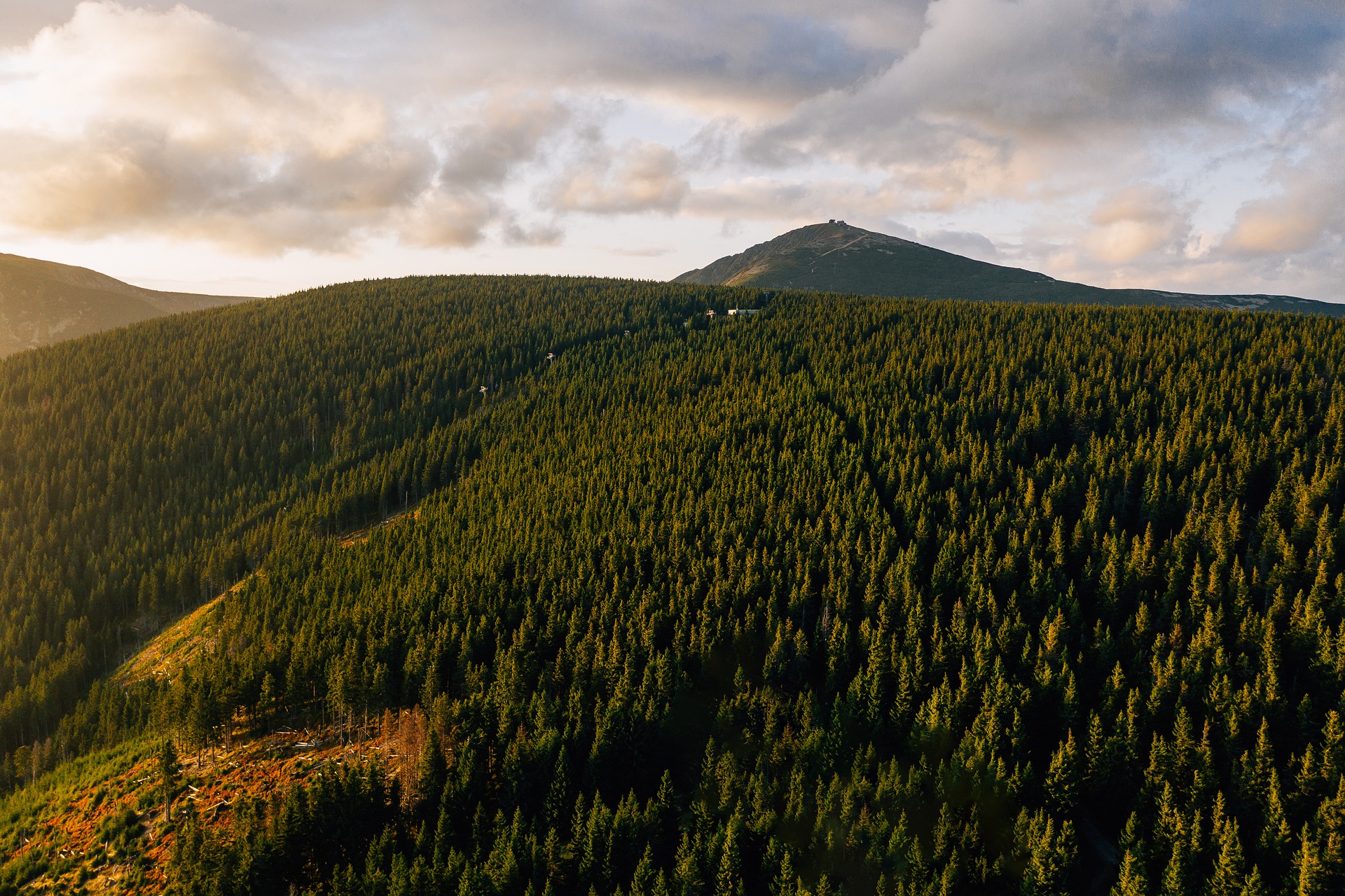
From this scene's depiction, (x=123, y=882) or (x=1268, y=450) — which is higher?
(x=1268, y=450)

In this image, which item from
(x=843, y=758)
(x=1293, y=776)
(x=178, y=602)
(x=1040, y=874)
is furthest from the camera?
(x=178, y=602)

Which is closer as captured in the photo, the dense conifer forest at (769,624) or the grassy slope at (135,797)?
the dense conifer forest at (769,624)

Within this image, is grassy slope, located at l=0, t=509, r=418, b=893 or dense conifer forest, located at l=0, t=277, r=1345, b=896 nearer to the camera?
dense conifer forest, located at l=0, t=277, r=1345, b=896

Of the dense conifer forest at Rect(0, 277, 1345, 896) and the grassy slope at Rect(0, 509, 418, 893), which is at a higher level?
the dense conifer forest at Rect(0, 277, 1345, 896)

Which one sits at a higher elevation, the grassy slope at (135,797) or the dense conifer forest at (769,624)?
the dense conifer forest at (769,624)

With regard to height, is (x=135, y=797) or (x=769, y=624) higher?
(x=769, y=624)

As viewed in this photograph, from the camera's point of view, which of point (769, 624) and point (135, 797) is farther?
point (769, 624)

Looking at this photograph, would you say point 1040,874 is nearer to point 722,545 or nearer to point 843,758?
point 843,758

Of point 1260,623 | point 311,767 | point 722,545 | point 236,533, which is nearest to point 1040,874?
point 1260,623
